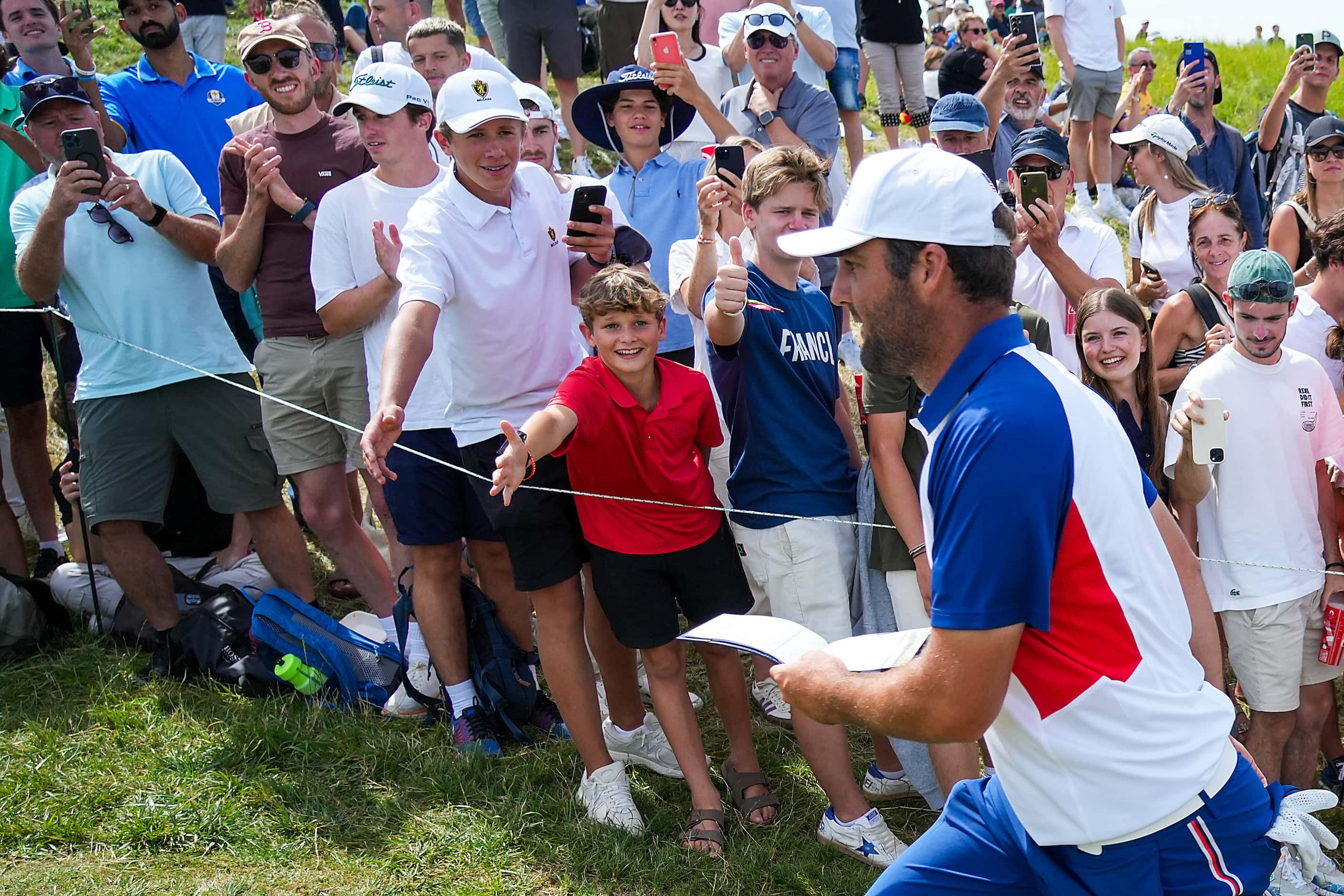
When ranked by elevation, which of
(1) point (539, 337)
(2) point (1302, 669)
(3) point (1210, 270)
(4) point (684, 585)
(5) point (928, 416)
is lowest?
(2) point (1302, 669)

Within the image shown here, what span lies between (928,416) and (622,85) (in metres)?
3.69

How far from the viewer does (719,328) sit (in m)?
3.96

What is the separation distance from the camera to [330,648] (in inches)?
202

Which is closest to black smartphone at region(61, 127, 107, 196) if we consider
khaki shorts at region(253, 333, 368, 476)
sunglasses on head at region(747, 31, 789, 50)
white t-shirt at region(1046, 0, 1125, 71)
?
khaki shorts at region(253, 333, 368, 476)

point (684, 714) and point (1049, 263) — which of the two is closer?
point (684, 714)

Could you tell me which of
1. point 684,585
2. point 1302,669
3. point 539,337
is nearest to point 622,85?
point 539,337

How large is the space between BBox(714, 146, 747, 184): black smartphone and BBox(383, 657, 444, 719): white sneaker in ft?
7.48

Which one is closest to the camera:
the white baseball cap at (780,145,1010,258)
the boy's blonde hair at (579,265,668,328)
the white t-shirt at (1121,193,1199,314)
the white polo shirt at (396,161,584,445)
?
the white baseball cap at (780,145,1010,258)

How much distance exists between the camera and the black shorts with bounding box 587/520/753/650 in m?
4.14

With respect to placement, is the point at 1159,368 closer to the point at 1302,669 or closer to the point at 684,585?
the point at 1302,669

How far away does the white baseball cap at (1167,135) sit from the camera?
5828mm

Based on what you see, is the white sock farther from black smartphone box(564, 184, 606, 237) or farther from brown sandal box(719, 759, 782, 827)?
black smartphone box(564, 184, 606, 237)

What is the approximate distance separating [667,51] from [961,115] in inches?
58.3

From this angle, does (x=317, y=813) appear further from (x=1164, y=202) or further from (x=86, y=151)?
(x=1164, y=202)
